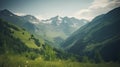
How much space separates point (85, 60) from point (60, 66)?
57.9 meters

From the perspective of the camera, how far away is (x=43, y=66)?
5408 inches

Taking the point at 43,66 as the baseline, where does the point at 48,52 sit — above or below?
above

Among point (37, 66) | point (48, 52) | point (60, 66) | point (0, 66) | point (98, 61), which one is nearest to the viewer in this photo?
point (0, 66)

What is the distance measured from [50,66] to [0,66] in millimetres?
39763

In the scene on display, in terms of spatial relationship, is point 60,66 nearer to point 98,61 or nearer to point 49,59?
point 49,59

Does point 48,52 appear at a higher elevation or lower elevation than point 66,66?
higher

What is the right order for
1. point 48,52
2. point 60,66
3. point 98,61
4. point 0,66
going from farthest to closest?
point 98,61 < point 48,52 < point 60,66 < point 0,66

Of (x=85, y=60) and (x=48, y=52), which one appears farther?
(x=85, y=60)

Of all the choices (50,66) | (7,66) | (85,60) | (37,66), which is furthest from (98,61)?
(7,66)

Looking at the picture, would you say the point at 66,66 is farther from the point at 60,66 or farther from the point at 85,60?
the point at 85,60

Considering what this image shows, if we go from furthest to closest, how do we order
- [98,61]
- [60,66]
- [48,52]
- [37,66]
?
[98,61]
[48,52]
[60,66]
[37,66]

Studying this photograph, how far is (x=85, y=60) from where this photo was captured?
197m

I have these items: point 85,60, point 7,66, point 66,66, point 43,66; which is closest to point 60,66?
point 66,66

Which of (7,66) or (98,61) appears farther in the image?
(98,61)
